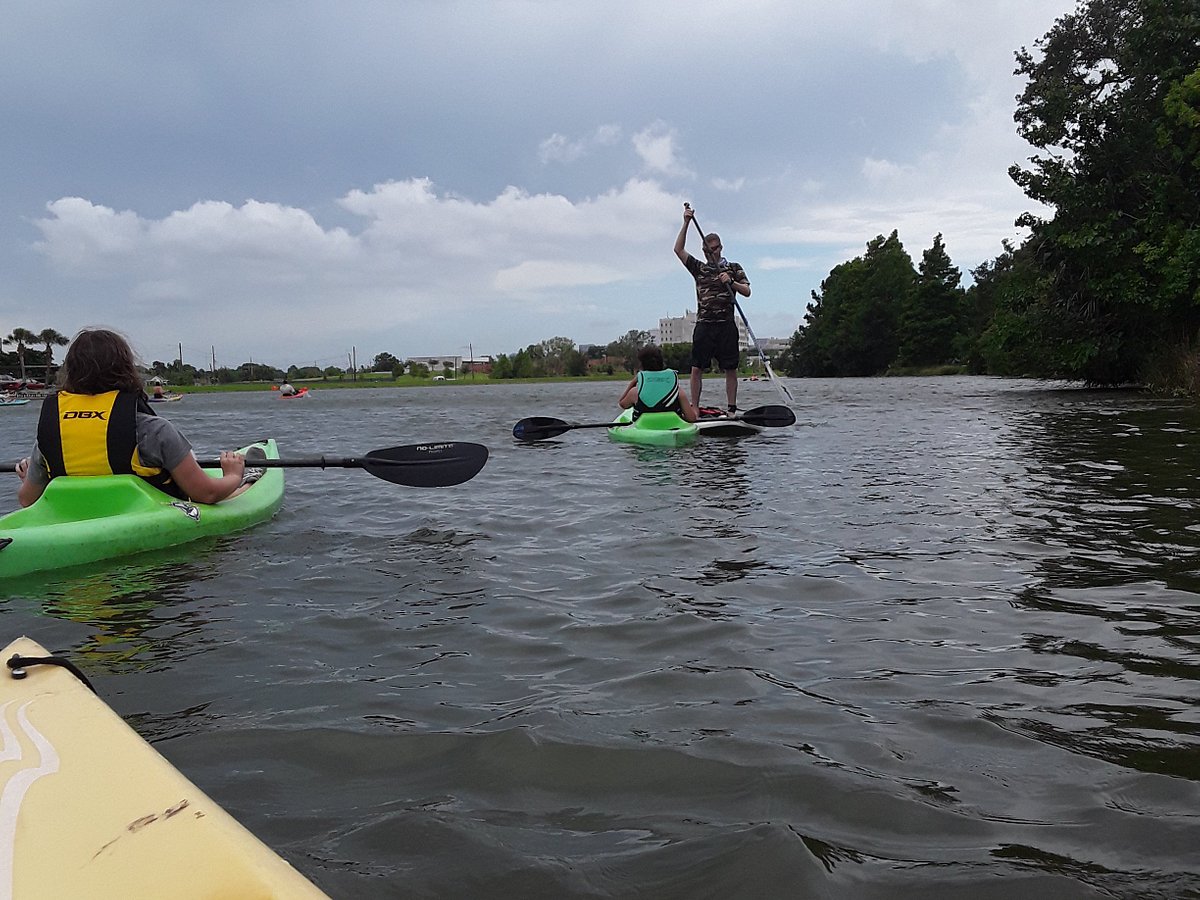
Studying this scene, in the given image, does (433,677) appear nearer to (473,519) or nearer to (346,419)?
(473,519)

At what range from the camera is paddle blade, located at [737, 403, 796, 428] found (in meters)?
11.6

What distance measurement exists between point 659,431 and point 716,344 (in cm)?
Result: 306

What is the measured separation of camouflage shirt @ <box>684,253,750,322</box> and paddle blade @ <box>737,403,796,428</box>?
1.59 metres

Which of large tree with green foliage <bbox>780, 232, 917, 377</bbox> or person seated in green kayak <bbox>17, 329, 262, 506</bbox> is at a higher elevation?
large tree with green foliage <bbox>780, 232, 917, 377</bbox>

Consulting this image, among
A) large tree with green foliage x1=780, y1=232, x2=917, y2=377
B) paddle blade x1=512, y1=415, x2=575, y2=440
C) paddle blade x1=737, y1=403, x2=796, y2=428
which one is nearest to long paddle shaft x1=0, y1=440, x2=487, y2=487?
paddle blade x1=512, y1=415, x2=575, y2=440

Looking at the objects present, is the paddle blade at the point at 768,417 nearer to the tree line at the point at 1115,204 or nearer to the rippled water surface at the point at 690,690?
the rippled water surface at the point at 690,690

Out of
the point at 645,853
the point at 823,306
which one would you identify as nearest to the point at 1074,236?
the point at 645,853

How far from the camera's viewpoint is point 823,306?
280ft

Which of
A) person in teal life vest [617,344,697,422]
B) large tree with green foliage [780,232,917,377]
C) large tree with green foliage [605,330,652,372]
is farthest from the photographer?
large tree with green foliage [605,330,652,372]

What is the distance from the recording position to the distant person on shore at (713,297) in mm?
12086

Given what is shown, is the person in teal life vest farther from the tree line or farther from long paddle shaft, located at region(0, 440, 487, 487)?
the tree line

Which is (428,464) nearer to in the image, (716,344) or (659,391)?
(659,391)

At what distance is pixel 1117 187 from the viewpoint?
20562mm

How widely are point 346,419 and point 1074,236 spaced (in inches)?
735
